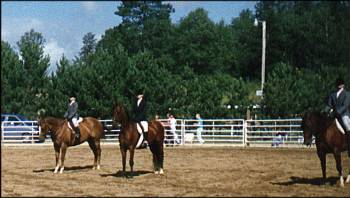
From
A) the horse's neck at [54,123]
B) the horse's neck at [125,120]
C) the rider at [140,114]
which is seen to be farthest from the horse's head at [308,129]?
the horse's neck at [54,123]

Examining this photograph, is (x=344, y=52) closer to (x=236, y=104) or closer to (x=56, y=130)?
(x=236, y=104)

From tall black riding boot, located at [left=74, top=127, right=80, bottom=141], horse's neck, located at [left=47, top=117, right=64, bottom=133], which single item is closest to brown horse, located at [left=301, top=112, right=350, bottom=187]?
tall black riding boot, located at [left=74, top=127, right=80, bottom=141]

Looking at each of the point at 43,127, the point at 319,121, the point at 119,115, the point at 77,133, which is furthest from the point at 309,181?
the point at 43,127

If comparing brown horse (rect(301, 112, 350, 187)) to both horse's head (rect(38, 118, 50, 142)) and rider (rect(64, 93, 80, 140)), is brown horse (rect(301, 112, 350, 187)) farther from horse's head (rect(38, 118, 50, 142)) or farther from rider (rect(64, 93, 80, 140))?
horse's head (rect(38, 118, 50, 142))

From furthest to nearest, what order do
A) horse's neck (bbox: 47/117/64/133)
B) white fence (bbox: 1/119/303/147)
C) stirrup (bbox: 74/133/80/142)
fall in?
white fence (bbox: 1/119/303/147)
stirrup (bbox: 74/133/80/142)
horse's neck (bbox: 47/117/64/133)

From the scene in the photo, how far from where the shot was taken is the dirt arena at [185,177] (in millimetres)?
12586

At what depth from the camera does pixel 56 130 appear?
17.7 m

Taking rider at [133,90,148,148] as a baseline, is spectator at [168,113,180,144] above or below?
below

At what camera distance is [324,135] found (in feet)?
44.5

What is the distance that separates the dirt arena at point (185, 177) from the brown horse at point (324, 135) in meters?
0.72

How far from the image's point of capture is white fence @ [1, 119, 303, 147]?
2973cm

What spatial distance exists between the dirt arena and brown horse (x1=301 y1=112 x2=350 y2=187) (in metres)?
0.72

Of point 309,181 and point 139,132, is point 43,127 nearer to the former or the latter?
point 139,132

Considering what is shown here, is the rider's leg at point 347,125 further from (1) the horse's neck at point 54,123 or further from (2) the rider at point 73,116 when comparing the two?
(1) the horse's neck at point 54,123
